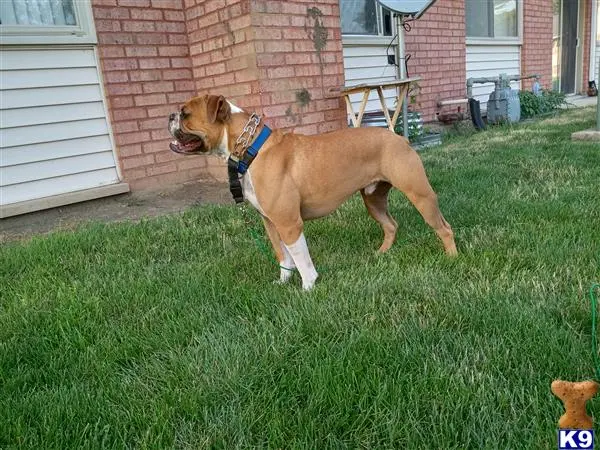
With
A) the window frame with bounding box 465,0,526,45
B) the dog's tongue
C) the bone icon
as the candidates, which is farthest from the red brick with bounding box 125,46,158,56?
the window frame with bounding box 465,0,526,45

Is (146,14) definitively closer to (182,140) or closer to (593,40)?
(182,140)

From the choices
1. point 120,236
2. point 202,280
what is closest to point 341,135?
point 202,280

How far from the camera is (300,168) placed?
290 centimetres

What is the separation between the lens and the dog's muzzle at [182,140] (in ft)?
9.19

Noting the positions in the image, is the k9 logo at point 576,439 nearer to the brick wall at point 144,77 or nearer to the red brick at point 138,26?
the brick wall at point 144,77

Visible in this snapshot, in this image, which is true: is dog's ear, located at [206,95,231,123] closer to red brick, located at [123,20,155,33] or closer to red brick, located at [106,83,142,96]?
red brick, located at [106,83,142,96]

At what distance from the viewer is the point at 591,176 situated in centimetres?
474

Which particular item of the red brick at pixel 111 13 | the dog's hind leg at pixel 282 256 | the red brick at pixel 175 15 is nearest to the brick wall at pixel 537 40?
the red brick at pixel 175 15

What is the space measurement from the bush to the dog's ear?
31.1ft

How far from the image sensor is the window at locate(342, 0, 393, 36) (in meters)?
7.57

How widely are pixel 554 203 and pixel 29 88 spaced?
16.1ft

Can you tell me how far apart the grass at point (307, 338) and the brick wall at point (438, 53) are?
17.3 ft

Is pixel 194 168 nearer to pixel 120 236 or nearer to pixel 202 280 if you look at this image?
pixel 120 236

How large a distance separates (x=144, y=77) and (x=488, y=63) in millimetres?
8016
